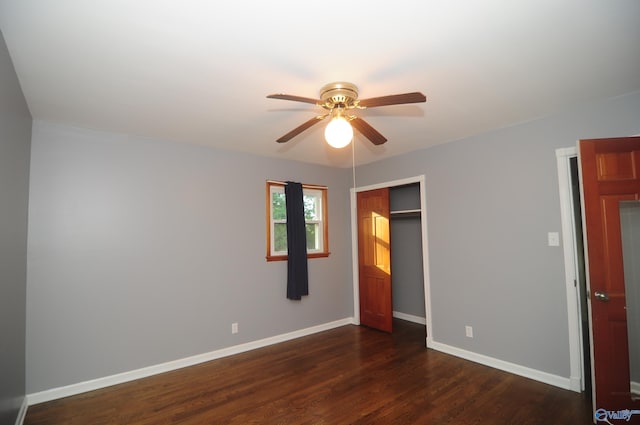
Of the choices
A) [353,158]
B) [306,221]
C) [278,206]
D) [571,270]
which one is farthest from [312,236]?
[571,270]

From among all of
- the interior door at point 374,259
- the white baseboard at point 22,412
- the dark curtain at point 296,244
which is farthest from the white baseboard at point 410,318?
the white baseboard at point 22,412

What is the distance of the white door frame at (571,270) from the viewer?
2.78 meters

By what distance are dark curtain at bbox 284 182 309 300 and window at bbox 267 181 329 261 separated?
0.36 ft

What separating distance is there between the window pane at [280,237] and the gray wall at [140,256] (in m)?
0.21

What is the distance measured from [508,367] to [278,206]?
10.8 feet

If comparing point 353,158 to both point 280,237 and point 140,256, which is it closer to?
point 280,237

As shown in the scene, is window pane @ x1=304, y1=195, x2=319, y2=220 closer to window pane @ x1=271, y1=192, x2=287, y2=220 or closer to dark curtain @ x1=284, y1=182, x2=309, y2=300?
dark curtain @ x1=284, y1=182, x2=309, y2=300

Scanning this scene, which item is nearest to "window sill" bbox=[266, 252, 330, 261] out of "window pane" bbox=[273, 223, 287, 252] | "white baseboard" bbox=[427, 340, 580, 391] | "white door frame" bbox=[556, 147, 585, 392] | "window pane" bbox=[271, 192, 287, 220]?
"window pane" bbox=[273, 223, 287, 252]

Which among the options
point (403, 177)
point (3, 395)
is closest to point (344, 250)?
point (403, 177)

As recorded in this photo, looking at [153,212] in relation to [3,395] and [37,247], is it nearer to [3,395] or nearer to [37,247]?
[37,247]

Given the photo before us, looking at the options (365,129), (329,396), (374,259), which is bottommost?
(329,396)

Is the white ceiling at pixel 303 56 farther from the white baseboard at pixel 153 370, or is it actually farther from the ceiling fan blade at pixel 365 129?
the white baseboard at pixel 153 370

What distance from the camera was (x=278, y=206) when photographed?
444 cm

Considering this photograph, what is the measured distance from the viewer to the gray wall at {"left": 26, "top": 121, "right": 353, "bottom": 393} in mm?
2857
